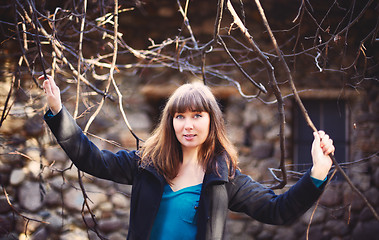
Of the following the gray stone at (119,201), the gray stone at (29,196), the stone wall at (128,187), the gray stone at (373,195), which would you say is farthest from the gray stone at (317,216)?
the gray stone at (29,196)

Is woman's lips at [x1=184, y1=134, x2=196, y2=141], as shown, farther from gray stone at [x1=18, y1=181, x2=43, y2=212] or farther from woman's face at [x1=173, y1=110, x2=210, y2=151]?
gray stone at [x1=18, y1=181, x2=43, y2=212]

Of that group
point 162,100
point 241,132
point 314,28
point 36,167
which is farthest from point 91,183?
point 314,28

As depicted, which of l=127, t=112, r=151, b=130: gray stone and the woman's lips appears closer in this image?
the woman's lips

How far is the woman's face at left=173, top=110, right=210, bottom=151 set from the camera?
1410mm

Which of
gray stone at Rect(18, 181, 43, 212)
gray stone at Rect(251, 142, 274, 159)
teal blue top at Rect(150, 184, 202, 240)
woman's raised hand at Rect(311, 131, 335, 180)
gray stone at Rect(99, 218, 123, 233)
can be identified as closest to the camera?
woman's raised hand at Rect(311, 131, 335, 180)

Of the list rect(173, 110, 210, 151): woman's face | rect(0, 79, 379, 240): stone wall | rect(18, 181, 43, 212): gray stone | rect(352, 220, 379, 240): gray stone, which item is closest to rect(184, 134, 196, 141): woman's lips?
rect(173, 110, 210, 151): woman's face

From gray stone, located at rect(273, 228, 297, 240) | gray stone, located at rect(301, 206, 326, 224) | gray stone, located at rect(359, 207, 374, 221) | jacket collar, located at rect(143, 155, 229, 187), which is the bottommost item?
gray stone, located at rect(273, 228, 297, 240)

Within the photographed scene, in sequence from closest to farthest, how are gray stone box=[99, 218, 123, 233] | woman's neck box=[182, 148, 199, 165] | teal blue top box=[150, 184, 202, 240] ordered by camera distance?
1. teal blue top box=[150, 184, 202, 240]
2. woman's neck box=[182, 148, 199, 165]
3. gray stone box=[99, 218, 123, 233]

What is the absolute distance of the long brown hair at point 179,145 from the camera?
1420 mm

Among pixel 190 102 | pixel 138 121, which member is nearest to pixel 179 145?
pixel 190 102

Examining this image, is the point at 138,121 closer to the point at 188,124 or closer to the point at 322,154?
the point at 188,124

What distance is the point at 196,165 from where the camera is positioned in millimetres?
1471

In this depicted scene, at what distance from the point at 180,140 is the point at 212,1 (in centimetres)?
209

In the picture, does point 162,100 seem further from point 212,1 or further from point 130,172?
point 130,172
